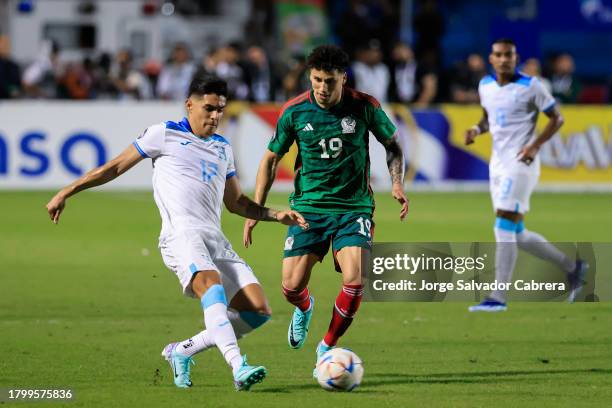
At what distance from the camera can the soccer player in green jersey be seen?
862 cm

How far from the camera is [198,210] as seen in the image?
25.9 feet

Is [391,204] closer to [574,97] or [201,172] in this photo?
[574,97]

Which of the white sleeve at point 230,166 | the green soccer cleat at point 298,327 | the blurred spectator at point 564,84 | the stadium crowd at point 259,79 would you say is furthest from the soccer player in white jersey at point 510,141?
the blurred spectator at point 564,84

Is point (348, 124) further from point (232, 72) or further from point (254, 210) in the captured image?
point (232, 72)

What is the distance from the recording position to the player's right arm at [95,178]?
754cm

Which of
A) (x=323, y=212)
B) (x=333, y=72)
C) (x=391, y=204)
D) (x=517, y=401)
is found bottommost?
(x=391, y=204)

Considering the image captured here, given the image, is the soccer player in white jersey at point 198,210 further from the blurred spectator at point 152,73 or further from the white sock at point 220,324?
the blurred spectator at point 152,73

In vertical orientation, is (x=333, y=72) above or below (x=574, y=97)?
above

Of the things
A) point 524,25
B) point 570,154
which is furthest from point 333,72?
point 524,25

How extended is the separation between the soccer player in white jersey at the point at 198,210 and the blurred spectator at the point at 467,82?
15798mm

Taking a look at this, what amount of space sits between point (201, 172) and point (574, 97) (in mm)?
16771

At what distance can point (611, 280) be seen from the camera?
1224 cm

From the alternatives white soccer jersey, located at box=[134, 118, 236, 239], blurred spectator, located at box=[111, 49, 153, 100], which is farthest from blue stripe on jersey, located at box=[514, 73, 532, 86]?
blurred spectator, located at box=[111, 49, 153, 100]

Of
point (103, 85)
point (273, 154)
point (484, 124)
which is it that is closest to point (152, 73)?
point (103, 85)
